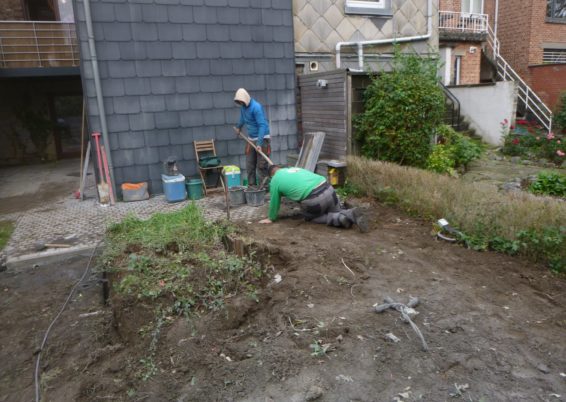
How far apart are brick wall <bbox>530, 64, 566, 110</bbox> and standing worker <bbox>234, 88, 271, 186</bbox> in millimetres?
10352

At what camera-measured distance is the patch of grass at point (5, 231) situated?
565 cm

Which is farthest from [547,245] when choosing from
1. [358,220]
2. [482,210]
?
[358,220]

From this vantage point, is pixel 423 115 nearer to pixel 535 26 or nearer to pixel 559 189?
pixel 559 189

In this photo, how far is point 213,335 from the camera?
316 centimetres

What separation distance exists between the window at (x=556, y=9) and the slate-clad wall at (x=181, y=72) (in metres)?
12.7

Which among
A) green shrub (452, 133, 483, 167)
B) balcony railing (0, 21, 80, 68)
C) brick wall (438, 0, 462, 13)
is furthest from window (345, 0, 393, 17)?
brick wall (438, 0, 462, 13)

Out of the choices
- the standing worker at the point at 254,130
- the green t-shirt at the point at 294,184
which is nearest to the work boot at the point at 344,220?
the green t-shirt at the point at 294,184

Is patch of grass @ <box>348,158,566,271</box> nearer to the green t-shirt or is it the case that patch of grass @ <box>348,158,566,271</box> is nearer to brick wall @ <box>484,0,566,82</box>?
the green t-shirt

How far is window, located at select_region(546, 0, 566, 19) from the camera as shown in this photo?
15.8 m

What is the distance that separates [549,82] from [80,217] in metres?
14.2

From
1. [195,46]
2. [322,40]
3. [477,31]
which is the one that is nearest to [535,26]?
[477,31]

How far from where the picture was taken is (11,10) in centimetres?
1152

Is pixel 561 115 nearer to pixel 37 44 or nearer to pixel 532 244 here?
pixel 532 244

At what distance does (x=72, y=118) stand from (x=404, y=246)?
1189 cm
